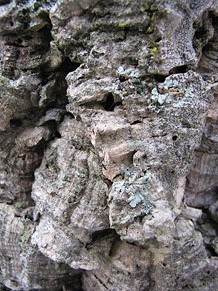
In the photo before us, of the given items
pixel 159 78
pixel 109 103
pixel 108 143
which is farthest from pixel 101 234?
pixel 159 78

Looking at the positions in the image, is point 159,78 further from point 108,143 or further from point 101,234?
point 101,234

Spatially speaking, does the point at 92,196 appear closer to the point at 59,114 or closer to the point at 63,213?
the point at 63,213

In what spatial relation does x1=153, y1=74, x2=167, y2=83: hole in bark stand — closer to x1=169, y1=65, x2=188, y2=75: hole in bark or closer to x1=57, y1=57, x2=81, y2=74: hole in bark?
x1=169, y1=65, x2=188, y2=75: hole in bark

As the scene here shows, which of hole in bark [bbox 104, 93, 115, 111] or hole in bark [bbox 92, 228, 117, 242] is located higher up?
hole in bark [bbox 104, 93, 115, 111]

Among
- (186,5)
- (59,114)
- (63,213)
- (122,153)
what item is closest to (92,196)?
(63,213)

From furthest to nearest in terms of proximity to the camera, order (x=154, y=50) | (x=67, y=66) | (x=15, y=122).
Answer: (x=15, y=122), (x=67, y=66), (x=154, y=50)

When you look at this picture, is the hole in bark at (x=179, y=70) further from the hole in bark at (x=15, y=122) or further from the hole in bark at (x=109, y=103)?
the hole in bark at (x=15, y=122)

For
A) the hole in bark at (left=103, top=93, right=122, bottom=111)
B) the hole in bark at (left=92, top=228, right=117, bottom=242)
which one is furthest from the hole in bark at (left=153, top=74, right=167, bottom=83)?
the hole in bark at (left=92, top=228, right=117, bottom=242)

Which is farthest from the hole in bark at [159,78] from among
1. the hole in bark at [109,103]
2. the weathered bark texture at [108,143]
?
the hole in bark at [109,103]

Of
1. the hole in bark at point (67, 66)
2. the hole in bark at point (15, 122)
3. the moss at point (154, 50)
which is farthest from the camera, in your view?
the hole in bark at point (15, 122)

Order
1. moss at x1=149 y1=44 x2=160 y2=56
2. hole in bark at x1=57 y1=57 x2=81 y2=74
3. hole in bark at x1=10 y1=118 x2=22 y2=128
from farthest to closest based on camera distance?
1. hole in bark at x1=10 y1=118 x2=22 y2=128
2. hole in bark at x1=57 y1=57 x2=81 y2=74
3. moss at x1=149 y1=44 x2=160 y2=56
